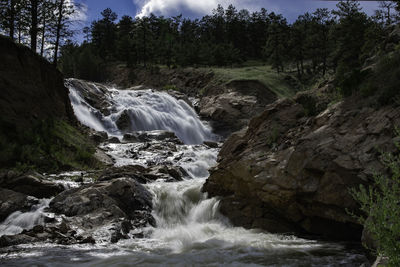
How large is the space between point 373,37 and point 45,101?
17014mm

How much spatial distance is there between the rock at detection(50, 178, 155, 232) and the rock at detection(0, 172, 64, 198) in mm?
780

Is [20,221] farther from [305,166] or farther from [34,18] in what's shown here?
[34,18]

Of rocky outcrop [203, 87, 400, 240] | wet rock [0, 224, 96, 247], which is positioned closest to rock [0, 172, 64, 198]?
wet rock [0, 224, 96, 247]

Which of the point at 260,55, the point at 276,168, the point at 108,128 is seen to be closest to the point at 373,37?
the point at 276,168

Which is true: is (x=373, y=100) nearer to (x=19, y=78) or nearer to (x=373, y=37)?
(x=373, y=37)

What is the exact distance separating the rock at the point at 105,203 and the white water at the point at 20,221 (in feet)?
2.03

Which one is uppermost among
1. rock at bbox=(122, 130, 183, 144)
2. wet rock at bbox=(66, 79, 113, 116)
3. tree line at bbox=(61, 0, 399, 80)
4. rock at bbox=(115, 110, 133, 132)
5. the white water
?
tree line at bbox=(61, 0, 399, 80)

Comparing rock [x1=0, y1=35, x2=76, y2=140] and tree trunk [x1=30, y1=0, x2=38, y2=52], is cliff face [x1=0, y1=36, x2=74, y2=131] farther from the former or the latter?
tree trunk [x1=30, y1=0, x2=38, y2=52]

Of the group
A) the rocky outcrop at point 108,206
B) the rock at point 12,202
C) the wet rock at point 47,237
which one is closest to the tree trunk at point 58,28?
the rock at point 12,202

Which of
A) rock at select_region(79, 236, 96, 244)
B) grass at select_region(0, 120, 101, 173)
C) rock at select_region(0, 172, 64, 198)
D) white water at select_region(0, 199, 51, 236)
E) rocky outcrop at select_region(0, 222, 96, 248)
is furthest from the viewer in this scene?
grass at select_region(0, 120, 101, 173)

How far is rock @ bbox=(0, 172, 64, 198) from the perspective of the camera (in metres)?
11.8

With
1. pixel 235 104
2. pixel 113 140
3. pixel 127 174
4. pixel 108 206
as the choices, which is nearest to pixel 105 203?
pixel 108 206

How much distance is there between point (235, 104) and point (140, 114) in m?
11.4

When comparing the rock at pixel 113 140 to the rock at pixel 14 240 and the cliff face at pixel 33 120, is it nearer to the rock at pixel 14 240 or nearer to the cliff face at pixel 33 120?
the cliff face at pixel 33 120
